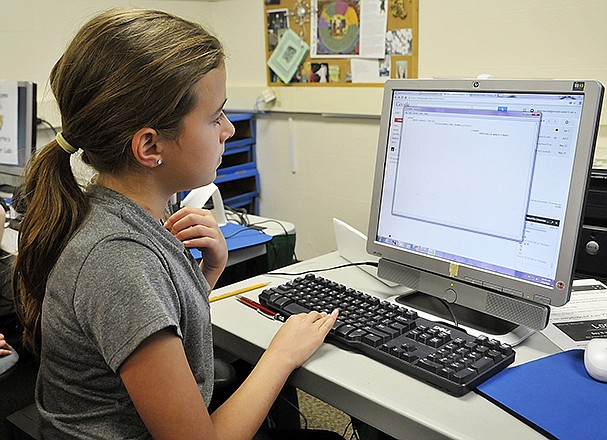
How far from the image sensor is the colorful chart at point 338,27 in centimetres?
290

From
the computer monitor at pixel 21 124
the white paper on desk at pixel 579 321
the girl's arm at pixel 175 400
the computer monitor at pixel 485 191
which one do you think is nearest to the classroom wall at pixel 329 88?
the computer monitor at pixel 21 124

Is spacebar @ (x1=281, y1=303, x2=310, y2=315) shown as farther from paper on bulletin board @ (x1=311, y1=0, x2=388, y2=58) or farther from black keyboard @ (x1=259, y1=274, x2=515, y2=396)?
paper on bulletin board @ (x1=311, y1=0, x2=388, y2=58)

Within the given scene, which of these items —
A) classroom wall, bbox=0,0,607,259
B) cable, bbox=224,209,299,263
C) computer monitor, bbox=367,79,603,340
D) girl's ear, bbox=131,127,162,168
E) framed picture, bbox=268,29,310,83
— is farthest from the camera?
framed picture, bbox=268,29,310,83

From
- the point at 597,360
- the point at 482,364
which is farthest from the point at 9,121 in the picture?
the point at 597,360

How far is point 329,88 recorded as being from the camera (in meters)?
3.07

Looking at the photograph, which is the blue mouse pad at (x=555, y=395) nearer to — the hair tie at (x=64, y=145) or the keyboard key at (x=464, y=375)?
the keyboard key at (x=464, y=375)

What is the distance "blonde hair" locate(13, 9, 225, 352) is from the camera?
818 millimetres

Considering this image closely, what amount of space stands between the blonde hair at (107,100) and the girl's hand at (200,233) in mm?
237

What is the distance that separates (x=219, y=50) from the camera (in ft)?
2.96

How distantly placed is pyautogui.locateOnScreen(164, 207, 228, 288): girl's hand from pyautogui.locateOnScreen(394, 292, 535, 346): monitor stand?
1.19 feet

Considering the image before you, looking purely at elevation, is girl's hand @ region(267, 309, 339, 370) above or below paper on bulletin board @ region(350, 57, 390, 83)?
below

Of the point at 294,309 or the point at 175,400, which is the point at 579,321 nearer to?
the point at 294,309

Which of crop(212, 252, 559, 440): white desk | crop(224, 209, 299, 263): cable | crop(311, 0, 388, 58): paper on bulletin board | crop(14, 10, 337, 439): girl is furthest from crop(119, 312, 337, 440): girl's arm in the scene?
crop(311, 0, 388, 58): paper on bulletin board

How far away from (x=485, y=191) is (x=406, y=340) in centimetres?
31
